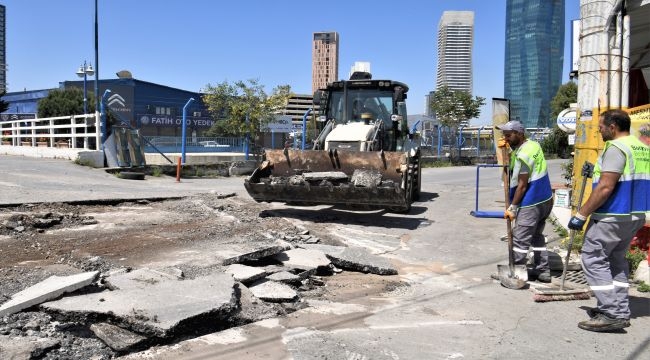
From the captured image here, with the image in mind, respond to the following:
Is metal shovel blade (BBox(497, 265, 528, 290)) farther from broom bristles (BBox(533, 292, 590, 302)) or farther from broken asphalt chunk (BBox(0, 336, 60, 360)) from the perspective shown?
broken asphalt chunk (BBox(0, 336, 60, 360))

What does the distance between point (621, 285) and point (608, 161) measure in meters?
1.08

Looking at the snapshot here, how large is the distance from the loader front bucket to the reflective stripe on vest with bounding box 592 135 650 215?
433 centimetres

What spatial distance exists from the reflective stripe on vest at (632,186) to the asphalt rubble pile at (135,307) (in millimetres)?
2858

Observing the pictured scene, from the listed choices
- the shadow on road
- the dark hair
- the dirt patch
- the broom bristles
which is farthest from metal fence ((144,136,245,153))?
the dark hair

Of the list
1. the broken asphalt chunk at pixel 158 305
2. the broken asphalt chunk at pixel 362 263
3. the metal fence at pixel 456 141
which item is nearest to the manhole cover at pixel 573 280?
the broken asphalt chunk at pixel 362 263

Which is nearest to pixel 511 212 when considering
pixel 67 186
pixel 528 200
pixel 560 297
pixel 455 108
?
pixel 528 200

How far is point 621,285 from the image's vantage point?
4629 millimetres

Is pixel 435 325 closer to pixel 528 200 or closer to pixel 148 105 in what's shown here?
pixel 528 200

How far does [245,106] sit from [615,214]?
25372mm

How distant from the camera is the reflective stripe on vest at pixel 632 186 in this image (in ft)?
14.9

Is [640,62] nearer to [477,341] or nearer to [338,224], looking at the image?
[338,224]

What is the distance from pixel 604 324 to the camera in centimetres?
451

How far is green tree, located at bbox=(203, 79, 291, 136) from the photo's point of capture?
2773 cm

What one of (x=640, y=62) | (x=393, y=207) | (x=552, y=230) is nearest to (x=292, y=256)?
→ (x=393, y=207)
